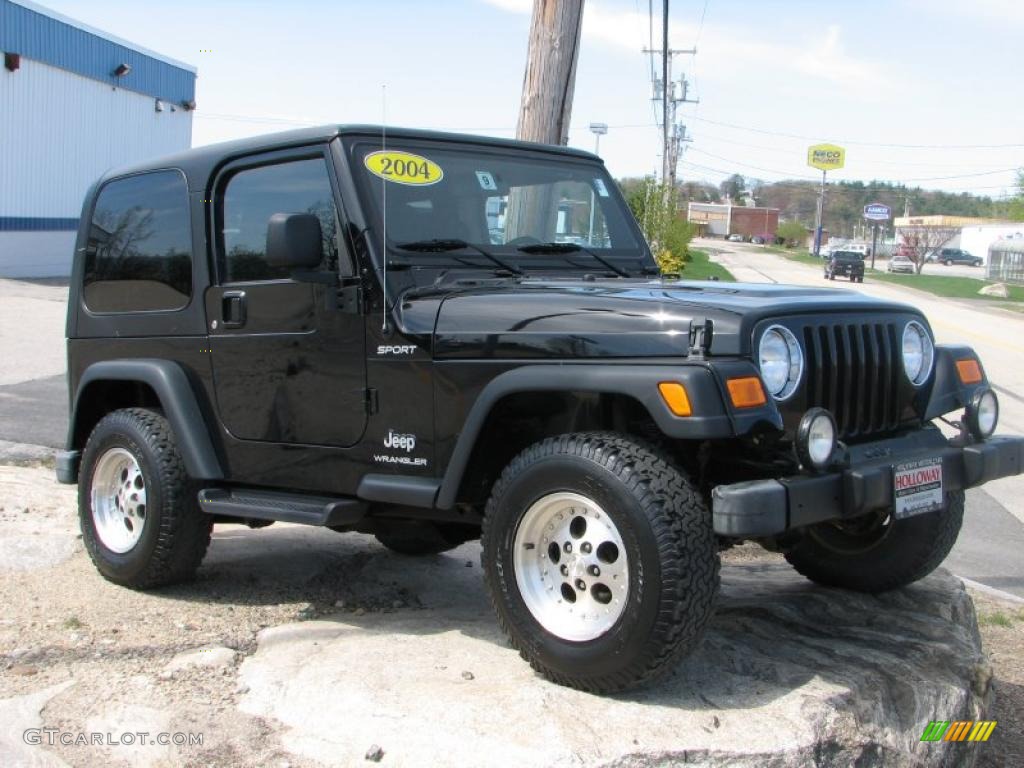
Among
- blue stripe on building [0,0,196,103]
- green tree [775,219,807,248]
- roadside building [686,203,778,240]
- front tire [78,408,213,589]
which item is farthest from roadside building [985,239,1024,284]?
roadside building [686,203,778,240]

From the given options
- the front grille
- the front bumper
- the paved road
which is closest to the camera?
the front bumper

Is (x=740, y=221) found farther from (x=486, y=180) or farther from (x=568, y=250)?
(x=486, y=180)

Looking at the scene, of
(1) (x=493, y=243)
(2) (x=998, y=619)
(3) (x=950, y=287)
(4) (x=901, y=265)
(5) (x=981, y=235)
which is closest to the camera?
(1) (x=493, y=243)

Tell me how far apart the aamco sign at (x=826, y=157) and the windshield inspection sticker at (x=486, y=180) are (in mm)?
118227

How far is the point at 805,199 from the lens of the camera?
549 ft

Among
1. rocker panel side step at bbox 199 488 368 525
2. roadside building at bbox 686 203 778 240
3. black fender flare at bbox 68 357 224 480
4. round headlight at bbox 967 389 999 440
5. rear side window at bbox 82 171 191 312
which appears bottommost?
rocker panel side step at bbox 199 488 368 525

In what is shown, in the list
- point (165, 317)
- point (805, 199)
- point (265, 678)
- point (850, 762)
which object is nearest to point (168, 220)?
point (165, 317)

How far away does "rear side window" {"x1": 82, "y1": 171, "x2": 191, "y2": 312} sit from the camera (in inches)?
209

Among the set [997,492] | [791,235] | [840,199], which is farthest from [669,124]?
[840,199]

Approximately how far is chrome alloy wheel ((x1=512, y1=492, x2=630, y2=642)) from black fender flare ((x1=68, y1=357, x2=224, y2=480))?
175 centimetres

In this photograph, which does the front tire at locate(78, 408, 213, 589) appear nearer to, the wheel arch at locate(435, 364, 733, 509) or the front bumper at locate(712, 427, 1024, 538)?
the wheel arch at locate(435, 364, 733, 509)

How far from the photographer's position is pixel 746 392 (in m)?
3.55

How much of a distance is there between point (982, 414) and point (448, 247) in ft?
7.30

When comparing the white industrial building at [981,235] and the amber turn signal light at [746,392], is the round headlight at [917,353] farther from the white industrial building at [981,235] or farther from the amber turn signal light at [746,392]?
the white industrial building at [981,235]
